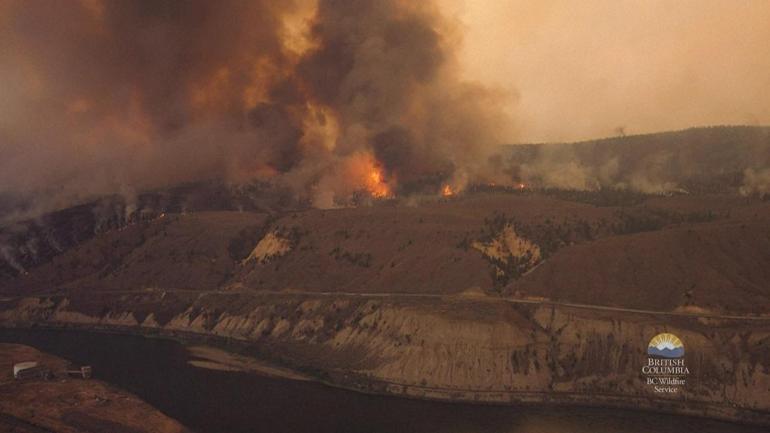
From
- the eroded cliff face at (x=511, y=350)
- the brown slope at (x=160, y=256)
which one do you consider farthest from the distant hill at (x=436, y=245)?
the eroded cliff face at (x=511, y=350)

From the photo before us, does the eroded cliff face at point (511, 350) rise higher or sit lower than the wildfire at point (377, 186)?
lower

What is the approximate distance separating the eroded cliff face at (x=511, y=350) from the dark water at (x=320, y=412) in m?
2.92

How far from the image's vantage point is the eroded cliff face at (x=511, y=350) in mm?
75062

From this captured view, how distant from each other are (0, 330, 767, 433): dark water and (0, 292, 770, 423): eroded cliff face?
2.92 m

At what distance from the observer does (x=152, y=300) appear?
13688 centimetres

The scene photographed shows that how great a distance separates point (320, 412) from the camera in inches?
3031

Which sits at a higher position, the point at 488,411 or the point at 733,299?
the point at 733,299

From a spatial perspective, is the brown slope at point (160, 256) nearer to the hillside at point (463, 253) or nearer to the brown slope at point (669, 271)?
the hillside at point (463, 253)

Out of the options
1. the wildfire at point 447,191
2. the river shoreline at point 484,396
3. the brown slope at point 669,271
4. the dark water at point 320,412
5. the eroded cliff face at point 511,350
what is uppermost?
the wildfire at point 447,191

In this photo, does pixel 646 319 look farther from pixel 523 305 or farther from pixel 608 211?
pixel 608 211

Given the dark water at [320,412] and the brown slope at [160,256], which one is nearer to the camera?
the dark water at [320,412]

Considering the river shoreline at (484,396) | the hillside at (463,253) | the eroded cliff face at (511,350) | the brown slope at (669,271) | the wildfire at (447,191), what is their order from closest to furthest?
the river shoreline at (484,396) < the eroded cliff face at (511,350) < the brown slope at (669,271) < the hillside at (463,253) < the wildfire at (447,191)

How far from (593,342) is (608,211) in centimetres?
4655

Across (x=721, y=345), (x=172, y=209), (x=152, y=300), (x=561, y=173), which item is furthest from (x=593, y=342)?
(x=172, y=209)
